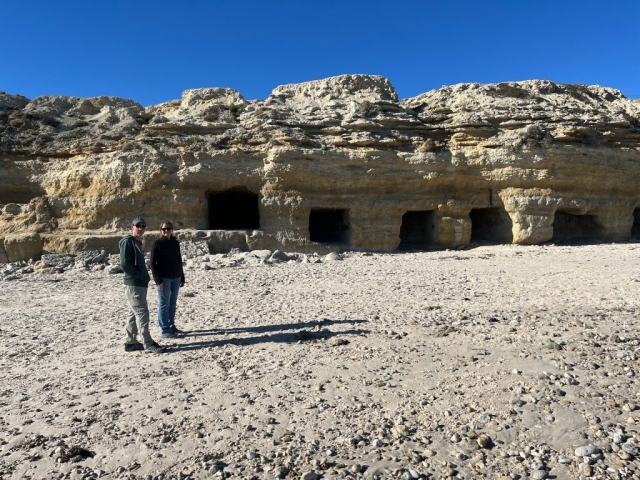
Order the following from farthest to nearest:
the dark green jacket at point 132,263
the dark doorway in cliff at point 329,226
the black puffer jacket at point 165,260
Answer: the dark doorway in cliff at point 329,226 < the black puffer jacket at point 165,260 < the dark green jacket at point 132,263

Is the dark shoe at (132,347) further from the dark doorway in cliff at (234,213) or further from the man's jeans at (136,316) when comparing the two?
the dark doorway in cliff at (234,213)

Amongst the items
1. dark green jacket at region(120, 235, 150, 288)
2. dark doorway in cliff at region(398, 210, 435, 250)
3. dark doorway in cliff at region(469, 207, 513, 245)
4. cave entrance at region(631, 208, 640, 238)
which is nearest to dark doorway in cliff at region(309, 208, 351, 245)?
dark doorway in cliff at region(398, 210, 435, 250)

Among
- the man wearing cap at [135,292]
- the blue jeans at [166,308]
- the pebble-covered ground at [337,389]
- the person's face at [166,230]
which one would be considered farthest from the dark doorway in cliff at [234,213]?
the man wearing cap at [135,292]

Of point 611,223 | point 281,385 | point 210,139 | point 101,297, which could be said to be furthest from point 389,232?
point 281,385

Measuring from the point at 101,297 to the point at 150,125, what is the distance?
9.67m

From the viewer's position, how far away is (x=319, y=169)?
15.2 m

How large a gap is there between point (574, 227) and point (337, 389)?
1782 centimetres

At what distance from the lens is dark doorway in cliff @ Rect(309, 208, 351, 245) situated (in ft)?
52.9

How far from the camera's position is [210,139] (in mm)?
15461

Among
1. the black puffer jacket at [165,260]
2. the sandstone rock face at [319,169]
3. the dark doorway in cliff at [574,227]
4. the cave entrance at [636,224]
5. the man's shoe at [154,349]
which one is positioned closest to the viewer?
the man's shoe at [154,349]

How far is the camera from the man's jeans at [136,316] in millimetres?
4750

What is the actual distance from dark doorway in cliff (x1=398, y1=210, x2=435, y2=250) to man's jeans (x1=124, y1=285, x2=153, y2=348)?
1251cm

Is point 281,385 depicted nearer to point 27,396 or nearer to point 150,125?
point 27,396

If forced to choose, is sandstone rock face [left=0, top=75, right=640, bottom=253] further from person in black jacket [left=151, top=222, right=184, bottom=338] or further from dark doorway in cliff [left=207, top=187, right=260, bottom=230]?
person in black jacket [left=151, top=222, right=184, bottom=338]
